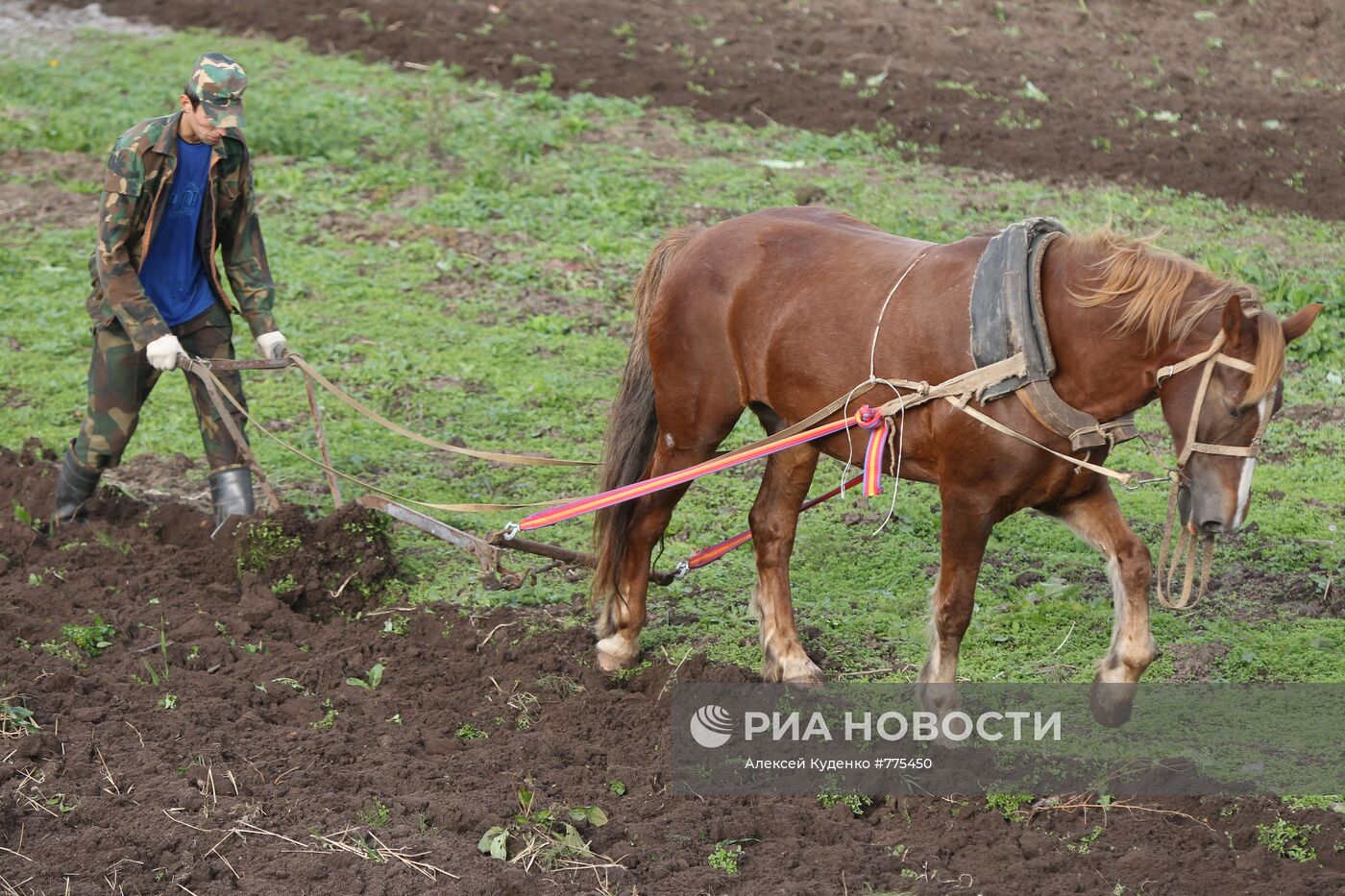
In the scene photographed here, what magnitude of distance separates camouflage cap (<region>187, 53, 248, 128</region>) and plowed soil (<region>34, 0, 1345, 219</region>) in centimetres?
724

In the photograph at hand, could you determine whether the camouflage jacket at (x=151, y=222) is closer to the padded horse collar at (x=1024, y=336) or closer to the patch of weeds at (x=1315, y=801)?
the padded horse collar at (x=1024, y=336)

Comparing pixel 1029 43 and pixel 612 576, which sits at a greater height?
pixel 1029 43

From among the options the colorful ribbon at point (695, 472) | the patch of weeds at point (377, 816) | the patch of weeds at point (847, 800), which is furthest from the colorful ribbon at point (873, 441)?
the patch of weeds at point (377, 816)

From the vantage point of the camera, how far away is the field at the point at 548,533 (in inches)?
174

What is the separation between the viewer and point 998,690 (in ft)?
17.9

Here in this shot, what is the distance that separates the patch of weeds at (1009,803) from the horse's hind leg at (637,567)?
169 centimetres

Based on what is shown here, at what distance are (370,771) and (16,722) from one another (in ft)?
4.20

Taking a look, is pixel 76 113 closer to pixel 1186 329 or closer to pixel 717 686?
pixel 717 686

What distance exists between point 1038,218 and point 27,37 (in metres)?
14.4

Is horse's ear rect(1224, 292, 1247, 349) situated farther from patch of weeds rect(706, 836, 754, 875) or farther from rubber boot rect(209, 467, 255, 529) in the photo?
rubber boot rect(209, 467, 255, 529)

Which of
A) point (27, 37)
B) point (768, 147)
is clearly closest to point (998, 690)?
point (768, 147)

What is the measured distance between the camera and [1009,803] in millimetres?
4645

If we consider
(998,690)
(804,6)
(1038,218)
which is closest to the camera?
(1038,218)

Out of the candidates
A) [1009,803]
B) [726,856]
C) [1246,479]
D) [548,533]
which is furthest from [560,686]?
[1246,479]
